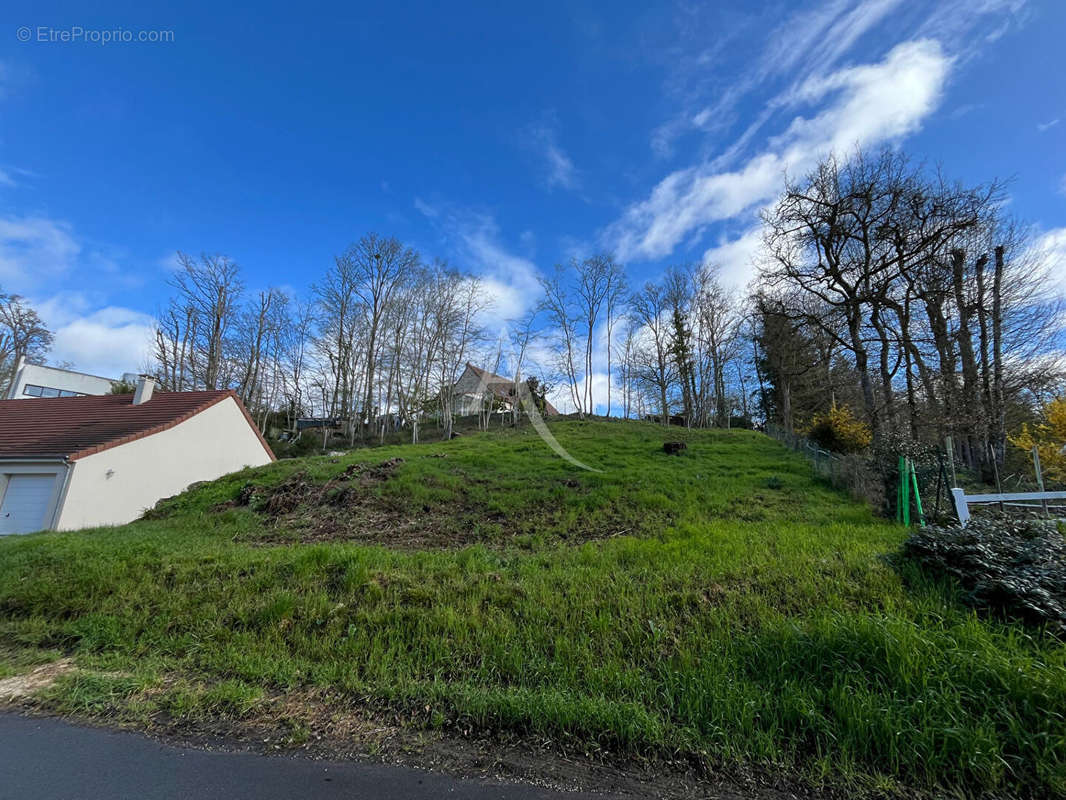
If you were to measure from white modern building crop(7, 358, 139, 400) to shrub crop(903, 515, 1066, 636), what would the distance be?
110 ft

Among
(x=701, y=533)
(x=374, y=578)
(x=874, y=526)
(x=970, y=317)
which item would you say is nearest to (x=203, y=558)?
(x=374, y=578)

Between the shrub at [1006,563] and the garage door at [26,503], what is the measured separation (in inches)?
728

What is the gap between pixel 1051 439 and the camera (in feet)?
46.0

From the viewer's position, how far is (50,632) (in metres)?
4.22

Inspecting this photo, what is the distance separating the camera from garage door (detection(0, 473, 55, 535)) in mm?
11008

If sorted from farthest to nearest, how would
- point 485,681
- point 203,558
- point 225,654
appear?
point 203,558 < point 225,654 < point 485,681

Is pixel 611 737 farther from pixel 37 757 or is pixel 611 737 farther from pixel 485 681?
pixel 37 757

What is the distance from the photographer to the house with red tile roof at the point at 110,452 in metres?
11.1

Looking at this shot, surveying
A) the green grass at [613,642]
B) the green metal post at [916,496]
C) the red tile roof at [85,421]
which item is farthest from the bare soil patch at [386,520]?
the red tile roof at [85,421]

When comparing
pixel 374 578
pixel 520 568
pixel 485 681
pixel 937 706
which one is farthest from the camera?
pixel 520 568

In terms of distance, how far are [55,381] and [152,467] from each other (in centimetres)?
2189

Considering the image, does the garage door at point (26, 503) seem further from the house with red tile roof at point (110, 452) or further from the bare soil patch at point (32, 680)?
the bare soil patch at point (32, 680)

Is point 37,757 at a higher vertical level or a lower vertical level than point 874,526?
lower

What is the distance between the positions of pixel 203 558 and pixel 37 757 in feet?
12.1
